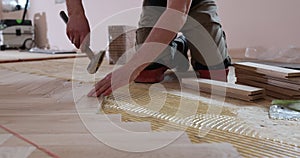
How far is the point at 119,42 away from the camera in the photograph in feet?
6.23

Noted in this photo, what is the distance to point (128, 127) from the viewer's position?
59 cm

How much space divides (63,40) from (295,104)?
271 centimetres

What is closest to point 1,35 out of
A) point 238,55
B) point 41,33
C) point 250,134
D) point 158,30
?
point 41,33

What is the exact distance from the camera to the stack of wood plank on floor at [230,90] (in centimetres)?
85

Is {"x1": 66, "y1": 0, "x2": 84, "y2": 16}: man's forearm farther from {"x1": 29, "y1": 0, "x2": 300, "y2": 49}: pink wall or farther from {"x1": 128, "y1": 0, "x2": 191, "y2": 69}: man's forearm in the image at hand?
{"x1": 29, "y1": 0, "x2": 300, "y2": 49}: pink wall

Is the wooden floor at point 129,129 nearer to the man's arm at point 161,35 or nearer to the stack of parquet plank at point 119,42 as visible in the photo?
the man's arm at point 161,35

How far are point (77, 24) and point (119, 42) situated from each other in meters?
0.93

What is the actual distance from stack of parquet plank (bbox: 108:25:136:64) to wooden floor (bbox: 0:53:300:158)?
3.22 feet

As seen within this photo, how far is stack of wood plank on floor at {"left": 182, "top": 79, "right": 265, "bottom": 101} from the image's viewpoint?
2.80 feet

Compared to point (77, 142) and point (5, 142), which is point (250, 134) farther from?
point (5, 142)

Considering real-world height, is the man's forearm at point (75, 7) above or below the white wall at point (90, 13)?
above

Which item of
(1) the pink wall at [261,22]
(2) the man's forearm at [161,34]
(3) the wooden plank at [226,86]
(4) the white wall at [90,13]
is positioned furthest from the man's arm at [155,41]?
(4) the white wall at [90,13]

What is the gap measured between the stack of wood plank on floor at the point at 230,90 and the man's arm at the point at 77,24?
0.36 m

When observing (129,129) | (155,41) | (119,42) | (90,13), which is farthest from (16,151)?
(90,13)
